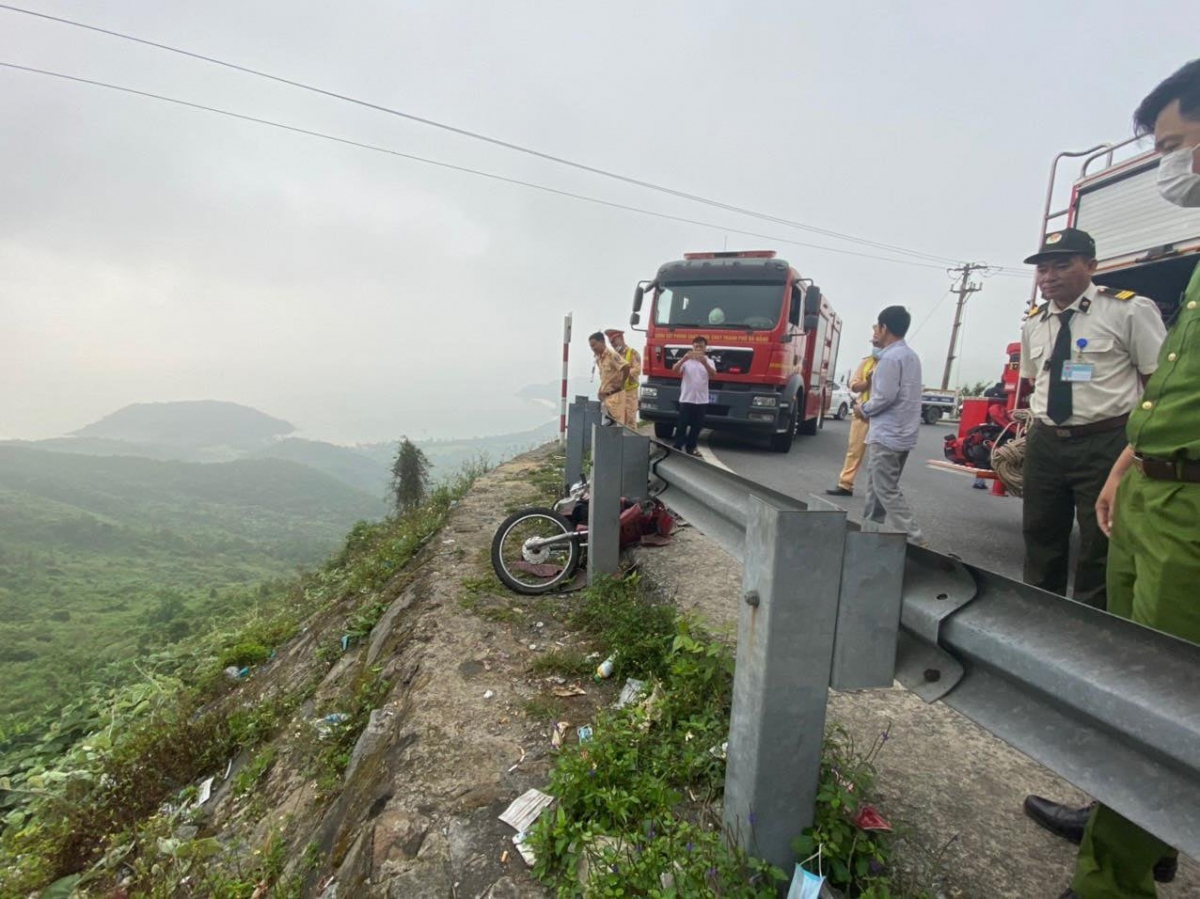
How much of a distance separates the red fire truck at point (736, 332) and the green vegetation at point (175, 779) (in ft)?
17.6

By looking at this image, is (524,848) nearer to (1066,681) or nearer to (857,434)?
(1066,681)

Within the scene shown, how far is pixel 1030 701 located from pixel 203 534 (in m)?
73.4

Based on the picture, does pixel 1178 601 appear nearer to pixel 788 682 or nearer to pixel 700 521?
pixel 788 682

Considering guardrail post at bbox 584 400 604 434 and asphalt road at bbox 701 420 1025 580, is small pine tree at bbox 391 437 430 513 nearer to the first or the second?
asphalt road at bbox 701 420 1025 580

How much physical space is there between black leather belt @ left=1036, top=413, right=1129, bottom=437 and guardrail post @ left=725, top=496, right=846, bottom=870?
7.34 feet

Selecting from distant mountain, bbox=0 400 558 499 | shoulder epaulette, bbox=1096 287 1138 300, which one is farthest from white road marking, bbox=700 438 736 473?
distant mountain, bbox=0 400 558 499

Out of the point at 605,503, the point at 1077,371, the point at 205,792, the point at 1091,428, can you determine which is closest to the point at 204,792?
the point at 205,792

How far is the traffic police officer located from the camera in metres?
2.56

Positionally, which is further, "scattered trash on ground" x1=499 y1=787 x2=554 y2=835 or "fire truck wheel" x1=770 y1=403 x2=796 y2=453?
"fire truck wheel" x1=770 y1=403 x2=796 y2=453

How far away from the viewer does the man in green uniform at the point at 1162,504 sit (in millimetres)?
1317

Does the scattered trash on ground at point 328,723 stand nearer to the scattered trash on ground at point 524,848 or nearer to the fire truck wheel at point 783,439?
the scattered trash on ground at point 524,848

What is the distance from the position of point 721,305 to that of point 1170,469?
8275 millimetres

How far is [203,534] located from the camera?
60562 mm

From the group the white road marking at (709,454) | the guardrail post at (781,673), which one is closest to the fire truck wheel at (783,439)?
the white road marking at (709,454)
